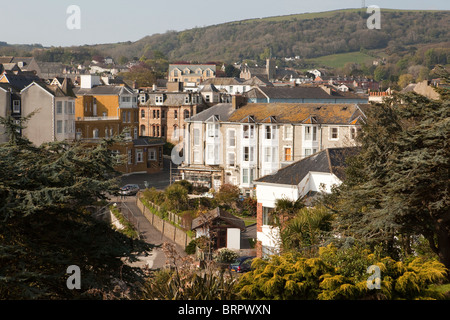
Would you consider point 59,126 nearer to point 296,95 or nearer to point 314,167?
point 314,167

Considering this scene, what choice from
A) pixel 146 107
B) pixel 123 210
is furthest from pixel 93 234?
pixel 146 107

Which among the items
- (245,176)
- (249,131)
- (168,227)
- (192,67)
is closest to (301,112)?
(249,131)

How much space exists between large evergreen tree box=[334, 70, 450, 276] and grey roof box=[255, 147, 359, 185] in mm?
8759

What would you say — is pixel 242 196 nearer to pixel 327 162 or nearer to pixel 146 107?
pixel 327 162

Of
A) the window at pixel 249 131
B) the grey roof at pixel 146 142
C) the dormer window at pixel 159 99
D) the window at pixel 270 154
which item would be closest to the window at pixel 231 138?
the window at pixel 249 131

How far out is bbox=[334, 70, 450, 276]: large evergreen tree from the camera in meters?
18.0

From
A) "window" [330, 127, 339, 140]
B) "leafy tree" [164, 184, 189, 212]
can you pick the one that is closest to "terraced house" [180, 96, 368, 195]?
"window" [330, 127, 339, 140]

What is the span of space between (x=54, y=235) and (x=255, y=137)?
38.2 meters

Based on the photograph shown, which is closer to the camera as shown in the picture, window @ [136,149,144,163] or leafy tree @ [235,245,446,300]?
leafy tree @ [235,245,446,300]

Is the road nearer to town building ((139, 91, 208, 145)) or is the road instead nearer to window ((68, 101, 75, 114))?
window ((68, 101, 75, 114))

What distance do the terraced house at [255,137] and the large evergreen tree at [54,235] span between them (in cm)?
3406

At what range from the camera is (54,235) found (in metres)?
15.7

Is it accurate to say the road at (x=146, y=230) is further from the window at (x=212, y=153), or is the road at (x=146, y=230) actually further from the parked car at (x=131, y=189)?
the window at (x=212, y=153)

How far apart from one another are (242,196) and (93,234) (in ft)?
114
